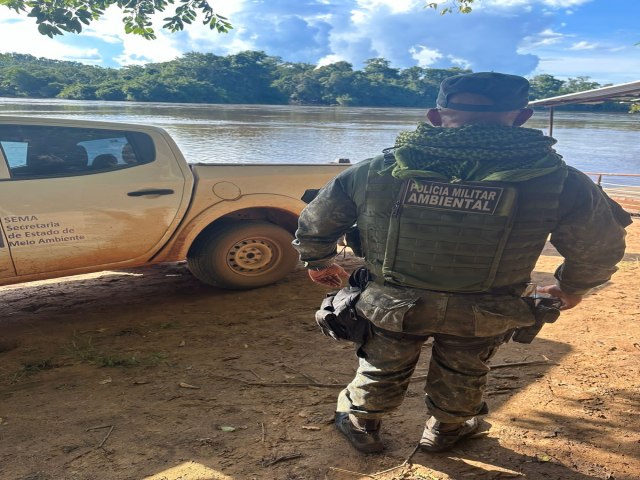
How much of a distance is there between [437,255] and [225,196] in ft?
9.13

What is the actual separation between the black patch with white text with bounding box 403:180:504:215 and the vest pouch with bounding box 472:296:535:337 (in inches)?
14.0

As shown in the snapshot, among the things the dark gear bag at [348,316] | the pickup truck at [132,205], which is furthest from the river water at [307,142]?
the dark gear bag at [348,316]

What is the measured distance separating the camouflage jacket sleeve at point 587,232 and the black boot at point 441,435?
0.82 meters

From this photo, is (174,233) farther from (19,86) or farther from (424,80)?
(424,80)

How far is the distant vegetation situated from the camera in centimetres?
6512

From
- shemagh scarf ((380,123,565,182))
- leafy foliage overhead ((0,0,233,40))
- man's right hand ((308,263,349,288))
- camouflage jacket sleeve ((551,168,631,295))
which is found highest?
leafy foliage overhead ((0,0,233,40))

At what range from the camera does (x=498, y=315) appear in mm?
1968

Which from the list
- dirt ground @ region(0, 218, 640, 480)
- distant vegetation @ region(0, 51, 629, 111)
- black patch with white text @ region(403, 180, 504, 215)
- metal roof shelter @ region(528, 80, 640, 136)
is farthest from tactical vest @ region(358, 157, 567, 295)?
distant vegetation @ region(0, 51, 629, 111)

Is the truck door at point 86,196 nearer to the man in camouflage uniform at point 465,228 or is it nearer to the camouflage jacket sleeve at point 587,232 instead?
the man in camouflage uniform at point 465,228

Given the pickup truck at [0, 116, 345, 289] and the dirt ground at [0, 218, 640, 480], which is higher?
the pickup truck at [0, 116, 345, 289]

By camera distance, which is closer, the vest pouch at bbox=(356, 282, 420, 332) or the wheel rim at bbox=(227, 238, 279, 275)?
the vest pouch at bbox=(356, 282, 420, 332)

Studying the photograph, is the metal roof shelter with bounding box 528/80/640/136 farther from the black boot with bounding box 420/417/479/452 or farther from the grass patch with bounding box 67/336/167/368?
the grass patch with bounding box 67/336/167/368

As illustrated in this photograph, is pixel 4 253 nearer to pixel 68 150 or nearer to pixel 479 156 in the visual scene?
pixel 68 150

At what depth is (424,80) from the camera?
89812 mm
